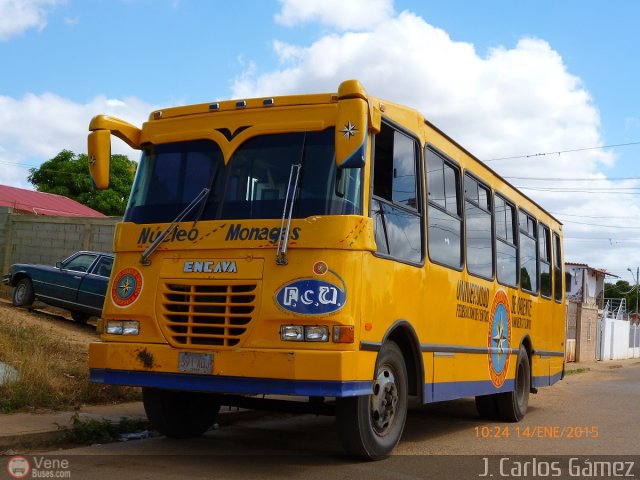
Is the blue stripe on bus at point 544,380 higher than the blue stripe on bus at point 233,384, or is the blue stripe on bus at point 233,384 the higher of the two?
the blue stripe on bus at point 233,384

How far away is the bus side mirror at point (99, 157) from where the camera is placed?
7324mm

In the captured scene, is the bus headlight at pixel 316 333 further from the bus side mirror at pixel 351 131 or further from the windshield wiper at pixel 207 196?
the windshield wiper at pixel 207 196

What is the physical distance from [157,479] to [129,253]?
210 centimetres

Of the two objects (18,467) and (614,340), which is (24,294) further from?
(614,340)

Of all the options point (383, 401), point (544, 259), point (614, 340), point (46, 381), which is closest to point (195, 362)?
point (383, 401)

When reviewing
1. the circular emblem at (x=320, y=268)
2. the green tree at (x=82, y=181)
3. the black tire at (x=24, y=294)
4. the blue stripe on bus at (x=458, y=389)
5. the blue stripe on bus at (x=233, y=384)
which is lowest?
the blue stripe on bus at (x=458, y=389)

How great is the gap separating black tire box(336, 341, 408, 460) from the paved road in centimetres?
18

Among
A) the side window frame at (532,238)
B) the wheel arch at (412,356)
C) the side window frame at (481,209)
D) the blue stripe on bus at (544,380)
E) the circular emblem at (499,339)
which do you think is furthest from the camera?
the blue stripe on bus at (544,380)

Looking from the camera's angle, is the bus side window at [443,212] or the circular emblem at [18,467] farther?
the bus side window at [443,212]

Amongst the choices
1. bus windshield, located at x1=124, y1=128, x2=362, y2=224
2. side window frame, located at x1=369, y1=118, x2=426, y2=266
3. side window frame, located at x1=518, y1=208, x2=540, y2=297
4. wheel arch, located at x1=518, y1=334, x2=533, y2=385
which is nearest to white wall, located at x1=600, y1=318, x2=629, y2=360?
side window frame, located at x1=518, y1=208, x2=540, y2=297

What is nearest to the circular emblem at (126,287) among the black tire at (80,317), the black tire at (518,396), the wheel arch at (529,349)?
the black tire at (518,396)

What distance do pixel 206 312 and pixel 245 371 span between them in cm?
64

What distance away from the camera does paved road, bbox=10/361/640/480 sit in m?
6.59

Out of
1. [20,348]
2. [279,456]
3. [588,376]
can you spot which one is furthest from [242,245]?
[588,376]
